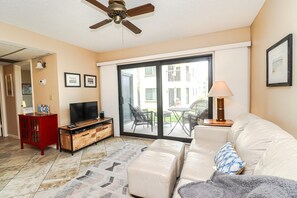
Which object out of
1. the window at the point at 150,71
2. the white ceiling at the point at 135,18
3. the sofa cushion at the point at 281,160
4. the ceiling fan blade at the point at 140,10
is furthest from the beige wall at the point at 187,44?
the sofa cushion at the point at 281,160

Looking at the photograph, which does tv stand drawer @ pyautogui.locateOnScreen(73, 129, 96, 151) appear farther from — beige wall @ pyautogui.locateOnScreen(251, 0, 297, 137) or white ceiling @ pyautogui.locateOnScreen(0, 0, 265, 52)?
beige wall @ pyautogui.locateOnScreen(251, 0, 297, 137)

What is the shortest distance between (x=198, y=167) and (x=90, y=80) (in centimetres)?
347

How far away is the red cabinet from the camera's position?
2.98 m

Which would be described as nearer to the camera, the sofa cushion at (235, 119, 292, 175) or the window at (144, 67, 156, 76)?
the sofa cushion at (235, 119, 292, 175)

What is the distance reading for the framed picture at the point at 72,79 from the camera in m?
3.36

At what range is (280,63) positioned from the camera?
1.61 meters

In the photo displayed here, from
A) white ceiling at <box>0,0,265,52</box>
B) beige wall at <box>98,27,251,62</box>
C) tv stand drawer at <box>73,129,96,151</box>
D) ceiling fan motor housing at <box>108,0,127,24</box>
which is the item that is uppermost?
white ceiling at <box>0,0,265,52</box>

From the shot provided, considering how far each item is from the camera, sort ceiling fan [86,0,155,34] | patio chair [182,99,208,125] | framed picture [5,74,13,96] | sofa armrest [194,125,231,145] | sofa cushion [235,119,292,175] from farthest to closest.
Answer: framed picture [5,74,13,96] < patio chair [182,99,208,125] < sofa armrest [194,125,231,145] < ceiling fan [86,0,155,34] < sofa cushion [235,119,292,175]

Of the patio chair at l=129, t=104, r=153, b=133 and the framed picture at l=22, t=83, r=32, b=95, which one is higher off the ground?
the framed picture at l=22, t=83, r=32, b=95

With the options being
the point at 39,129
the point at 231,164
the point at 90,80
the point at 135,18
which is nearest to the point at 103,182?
the point at 231,164

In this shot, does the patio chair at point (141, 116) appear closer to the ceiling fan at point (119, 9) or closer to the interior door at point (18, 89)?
the ceiling fan at point (119, 9)

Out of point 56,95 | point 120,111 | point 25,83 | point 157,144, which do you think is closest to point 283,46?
point 157,144

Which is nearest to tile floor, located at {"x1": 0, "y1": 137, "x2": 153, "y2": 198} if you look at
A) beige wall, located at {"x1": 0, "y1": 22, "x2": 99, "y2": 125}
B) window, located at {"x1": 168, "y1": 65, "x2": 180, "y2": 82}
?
beige wall, located at {"x1": 0, "y1": 22, "x2": 99, "y2": 125}

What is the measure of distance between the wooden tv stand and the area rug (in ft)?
2.53
